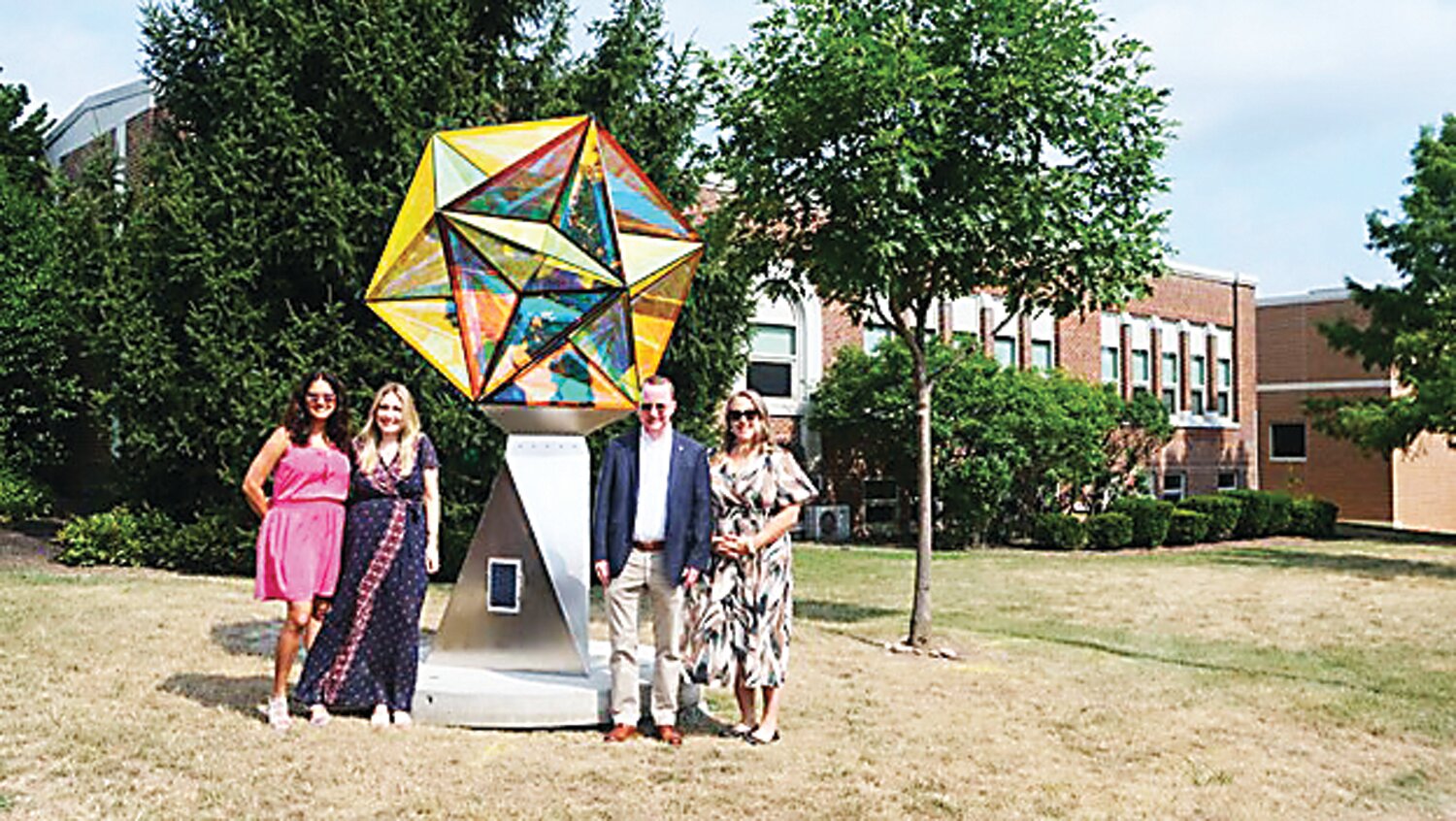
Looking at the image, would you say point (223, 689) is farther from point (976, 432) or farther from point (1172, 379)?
point (1172, 379)

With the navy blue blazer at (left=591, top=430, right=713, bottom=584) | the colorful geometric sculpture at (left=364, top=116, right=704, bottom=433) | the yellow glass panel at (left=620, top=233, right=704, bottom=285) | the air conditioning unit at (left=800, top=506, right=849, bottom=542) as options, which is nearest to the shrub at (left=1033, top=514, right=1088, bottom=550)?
the air conditioning unit at (left=800, top=506, right=849, bottom=542)

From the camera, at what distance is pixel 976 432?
22.1m

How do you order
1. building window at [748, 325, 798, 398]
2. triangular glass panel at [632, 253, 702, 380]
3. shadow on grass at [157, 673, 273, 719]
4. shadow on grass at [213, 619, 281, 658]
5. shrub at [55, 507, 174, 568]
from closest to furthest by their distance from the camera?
shadow on grass at [157, 673, 273, 719], triangular glass panel at [632, 253, 702, 380], shadow on grass at [213, 619, 281, 658], shrub at [55, 507, 174, 568], building window at [748, 325, 798, 398]

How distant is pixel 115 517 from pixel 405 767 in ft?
32.4

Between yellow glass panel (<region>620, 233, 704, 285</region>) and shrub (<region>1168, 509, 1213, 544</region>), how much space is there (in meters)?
19.3

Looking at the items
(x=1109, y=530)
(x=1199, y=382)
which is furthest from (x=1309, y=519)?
(x=1109, y=530)

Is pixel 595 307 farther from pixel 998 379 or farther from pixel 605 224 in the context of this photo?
pixel 998 379

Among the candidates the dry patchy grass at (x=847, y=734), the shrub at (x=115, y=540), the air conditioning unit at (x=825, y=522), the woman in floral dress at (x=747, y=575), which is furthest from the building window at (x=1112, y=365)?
the woman in floral dress at (x=747, y=575)

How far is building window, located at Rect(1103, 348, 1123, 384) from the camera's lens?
30391 mm

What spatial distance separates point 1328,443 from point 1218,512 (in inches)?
592

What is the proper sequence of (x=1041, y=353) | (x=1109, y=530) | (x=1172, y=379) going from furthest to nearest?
1. (x=1172, y=379)
2. (x=1041, y=353)
3. (x=1109, y=530)

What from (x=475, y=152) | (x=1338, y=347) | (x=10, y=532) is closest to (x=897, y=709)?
(x=475, y=152)

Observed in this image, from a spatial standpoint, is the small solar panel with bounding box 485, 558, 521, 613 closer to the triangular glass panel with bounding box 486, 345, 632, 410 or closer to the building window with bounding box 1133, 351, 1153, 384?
the triangular glass panel with bounding box 486, 345, 632, 410

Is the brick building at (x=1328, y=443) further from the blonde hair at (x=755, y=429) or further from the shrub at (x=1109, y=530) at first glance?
the blonde hair at (x=755, y=429)
